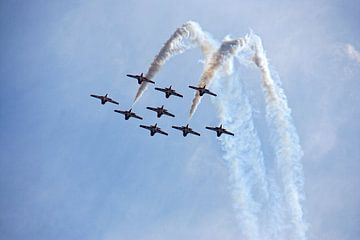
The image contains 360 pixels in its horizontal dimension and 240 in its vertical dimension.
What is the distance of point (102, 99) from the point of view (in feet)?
414

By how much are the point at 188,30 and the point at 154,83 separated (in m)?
10.8

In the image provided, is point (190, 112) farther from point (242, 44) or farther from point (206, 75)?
point (242, 44)

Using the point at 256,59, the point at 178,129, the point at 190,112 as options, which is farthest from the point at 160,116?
the point at 256,59

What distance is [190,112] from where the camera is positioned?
366 feet

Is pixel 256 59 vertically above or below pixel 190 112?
above

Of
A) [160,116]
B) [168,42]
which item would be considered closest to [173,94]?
[160,116]

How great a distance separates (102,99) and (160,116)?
437 inches

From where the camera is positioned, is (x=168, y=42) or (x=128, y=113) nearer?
(x=168, y=42)

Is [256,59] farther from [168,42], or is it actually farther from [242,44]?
[168,42]

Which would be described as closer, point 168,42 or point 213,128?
point 168,42

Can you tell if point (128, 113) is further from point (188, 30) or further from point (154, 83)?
point (188, 30)

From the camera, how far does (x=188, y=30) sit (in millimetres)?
110438

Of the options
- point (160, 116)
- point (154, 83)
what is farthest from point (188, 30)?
point (160, 116)

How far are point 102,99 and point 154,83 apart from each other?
14.1m
